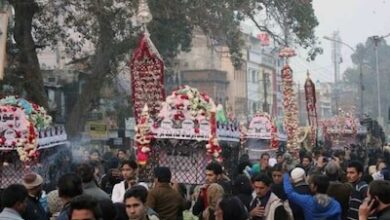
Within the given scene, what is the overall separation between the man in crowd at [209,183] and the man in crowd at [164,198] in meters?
0.38

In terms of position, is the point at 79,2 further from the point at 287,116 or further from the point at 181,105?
the point at 181,105

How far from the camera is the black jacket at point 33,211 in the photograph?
6711mm

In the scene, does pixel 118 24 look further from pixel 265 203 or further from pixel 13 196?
pixel 13 196

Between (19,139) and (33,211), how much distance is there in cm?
451

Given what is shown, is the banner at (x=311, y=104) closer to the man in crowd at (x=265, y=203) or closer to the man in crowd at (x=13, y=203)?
the man in crowd at (x=265, y=203)

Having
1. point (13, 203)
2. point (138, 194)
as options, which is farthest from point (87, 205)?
point (13, 203)

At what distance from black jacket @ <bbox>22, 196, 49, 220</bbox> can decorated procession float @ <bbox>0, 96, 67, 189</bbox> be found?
13.7ft

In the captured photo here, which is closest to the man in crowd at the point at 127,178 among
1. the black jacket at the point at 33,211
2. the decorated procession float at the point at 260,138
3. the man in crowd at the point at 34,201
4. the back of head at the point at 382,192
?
the man in crowd at the point at 34,201

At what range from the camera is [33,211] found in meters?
6.80

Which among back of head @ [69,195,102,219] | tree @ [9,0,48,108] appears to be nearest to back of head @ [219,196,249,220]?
back of head @ [69,195,102,219]

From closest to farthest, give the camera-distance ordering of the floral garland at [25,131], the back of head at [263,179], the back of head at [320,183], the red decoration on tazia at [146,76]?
1. the back of head at [263,179]
2. the back of head at [320,183]
3. the floral garland at [25,131]
4. the red decoration on tazia at [146,76]

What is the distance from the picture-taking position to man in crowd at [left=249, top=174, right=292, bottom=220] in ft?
23.1

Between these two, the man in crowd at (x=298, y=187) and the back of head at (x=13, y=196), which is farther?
the man in crowd at (x=298, y=187)

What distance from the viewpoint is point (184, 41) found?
29078 mm
